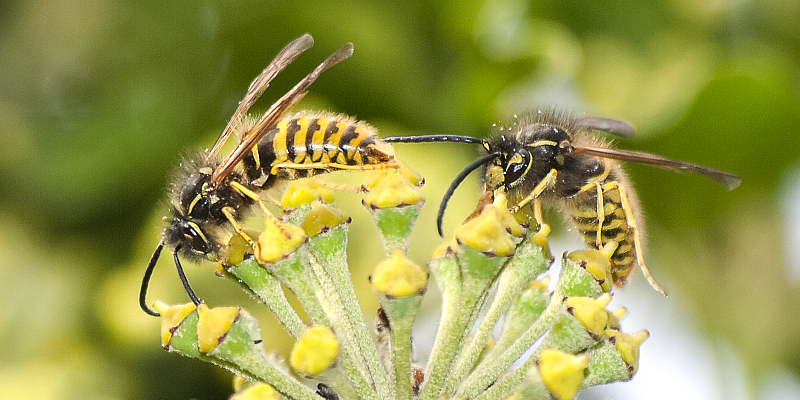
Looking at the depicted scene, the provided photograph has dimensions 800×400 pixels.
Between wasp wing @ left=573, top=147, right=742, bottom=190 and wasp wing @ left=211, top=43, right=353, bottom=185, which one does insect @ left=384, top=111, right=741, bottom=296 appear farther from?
wasp wing @ left=211, top=43, right=353, bottom=185

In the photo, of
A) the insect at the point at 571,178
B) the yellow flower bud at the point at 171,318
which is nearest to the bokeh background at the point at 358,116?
the insect at the point at 571,178

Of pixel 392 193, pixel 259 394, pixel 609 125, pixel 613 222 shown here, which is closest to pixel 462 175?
pixel 392 193

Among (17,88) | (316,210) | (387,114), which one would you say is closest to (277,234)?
(316,210)

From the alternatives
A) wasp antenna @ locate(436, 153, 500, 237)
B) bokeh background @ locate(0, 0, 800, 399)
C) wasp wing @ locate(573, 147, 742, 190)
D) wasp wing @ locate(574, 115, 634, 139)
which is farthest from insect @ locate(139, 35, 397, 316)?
bokeh background @ locate(0, 0, 800, 399)

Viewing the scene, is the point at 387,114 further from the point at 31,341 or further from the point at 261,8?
the point at 31,341

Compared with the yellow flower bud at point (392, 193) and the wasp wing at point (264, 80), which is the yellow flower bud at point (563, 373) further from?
the wasp wing at point (264, 80)

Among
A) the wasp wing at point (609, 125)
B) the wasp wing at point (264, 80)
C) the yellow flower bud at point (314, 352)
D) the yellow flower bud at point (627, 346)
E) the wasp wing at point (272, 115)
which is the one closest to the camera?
the yellow flower bud at point (314, 352)

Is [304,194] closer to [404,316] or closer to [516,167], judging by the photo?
[404,316]
